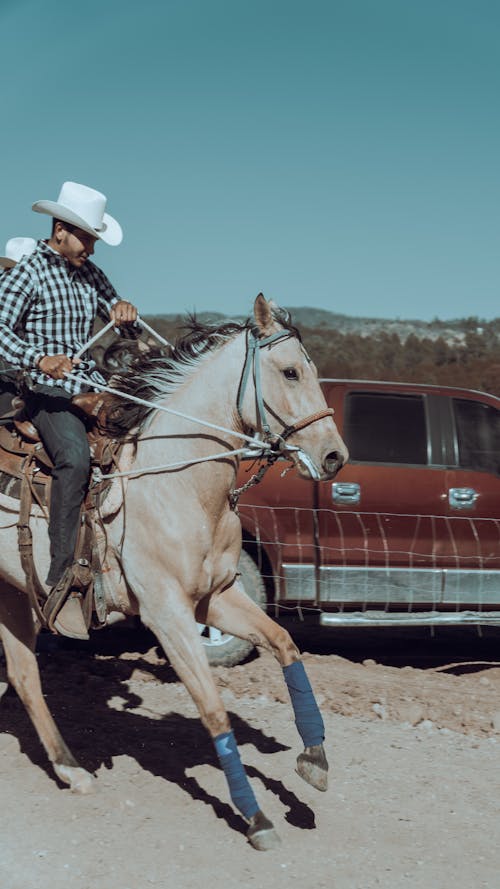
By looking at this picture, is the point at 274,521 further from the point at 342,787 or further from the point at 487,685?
the point at 342,787

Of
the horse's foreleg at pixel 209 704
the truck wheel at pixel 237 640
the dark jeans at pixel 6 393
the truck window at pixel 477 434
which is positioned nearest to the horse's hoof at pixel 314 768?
the horse's foreleg at pixel 209 704

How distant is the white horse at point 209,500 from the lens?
4.37 m

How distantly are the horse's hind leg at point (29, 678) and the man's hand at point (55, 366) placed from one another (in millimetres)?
1572

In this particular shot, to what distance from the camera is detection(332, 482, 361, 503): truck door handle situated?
7547mm

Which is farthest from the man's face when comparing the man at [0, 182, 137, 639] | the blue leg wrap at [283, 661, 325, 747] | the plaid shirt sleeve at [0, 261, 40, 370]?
the blue leg wrap at [283, 661, 325, 747]

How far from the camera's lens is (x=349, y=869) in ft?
13.7

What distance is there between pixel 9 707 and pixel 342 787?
247cm

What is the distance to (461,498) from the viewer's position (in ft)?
24.9

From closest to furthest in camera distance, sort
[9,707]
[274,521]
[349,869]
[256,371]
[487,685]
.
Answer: [349,869] < [256,371] < [9,707] < [487,685] < [274,521]

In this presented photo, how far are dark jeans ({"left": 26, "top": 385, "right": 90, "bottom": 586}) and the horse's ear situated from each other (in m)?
1.08

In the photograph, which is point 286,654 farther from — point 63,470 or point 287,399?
point 63,470

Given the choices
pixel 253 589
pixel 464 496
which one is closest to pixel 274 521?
pixel 253 589

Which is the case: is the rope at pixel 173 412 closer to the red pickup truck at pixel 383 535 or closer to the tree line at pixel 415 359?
the red pickup truck at pixel 383 535

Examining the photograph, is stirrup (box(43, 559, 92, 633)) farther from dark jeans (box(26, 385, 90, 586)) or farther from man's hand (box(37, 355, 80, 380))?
man's hand (box(37, 355, 80, 380))
